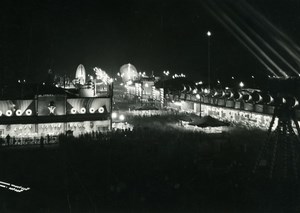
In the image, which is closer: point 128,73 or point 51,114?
point 51,114

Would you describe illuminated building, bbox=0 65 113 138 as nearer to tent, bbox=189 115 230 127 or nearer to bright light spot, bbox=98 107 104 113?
bright light spot, bbox=98 107 104 113

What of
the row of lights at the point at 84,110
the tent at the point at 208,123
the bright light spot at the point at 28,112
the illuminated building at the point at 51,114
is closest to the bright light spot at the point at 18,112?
the illuminated building at the point at 51,114

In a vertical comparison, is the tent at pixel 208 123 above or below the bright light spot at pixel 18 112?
below

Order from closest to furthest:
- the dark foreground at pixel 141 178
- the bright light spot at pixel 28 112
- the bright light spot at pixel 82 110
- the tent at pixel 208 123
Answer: the dark foreground at pixel 141 178 → the tent at pixel 208 123 → the bright light spot at pixel 28 112 → the bright light spot at pixel 82 110

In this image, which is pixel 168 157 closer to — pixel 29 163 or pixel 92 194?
pixel 92 194

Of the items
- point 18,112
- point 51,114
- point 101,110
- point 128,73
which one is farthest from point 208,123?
point 128,73

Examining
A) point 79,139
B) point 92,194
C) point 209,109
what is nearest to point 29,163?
point 79,139

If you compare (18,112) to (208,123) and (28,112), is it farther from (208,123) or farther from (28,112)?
(208,123)

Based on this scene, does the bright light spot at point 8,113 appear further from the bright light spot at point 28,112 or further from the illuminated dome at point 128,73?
the illuminated dome at point 128,73
